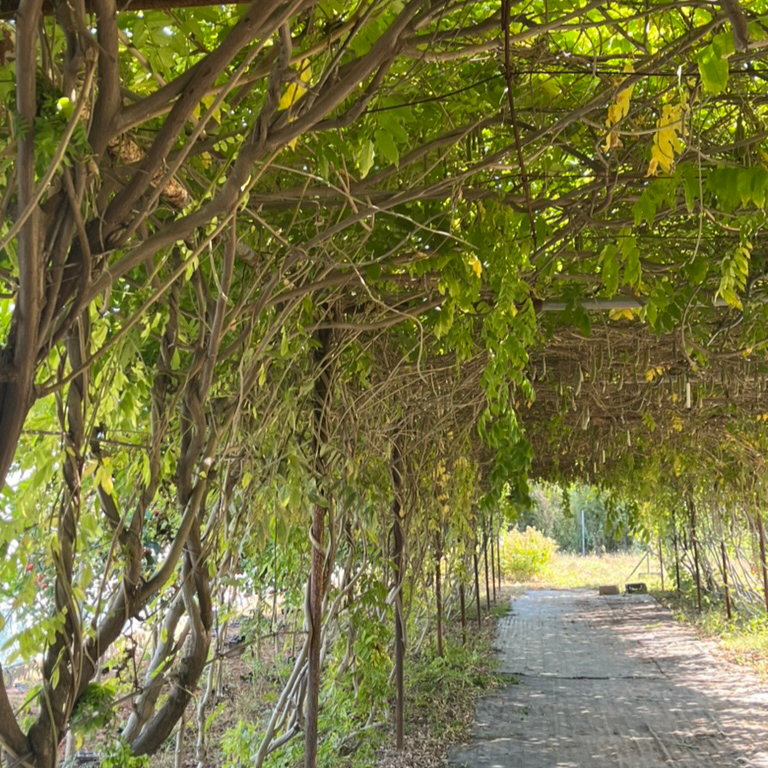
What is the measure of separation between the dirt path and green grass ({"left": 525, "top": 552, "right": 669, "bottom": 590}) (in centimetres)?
787

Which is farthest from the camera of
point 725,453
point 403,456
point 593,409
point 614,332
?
point 725,453

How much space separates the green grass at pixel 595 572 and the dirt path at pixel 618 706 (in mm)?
7872

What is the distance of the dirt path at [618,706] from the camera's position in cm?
489

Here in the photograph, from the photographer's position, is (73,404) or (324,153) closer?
(73,404)

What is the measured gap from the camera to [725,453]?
8.35 m

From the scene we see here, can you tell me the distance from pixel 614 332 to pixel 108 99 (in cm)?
339

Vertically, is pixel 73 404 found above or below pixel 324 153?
below

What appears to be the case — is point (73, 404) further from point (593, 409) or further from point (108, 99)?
point (593, 409)

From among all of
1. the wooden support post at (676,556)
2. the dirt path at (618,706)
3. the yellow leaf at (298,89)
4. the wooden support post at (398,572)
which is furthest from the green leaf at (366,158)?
the wooden support post at (676,556)

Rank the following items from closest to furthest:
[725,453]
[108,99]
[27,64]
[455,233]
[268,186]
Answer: [27,64] < [108,99] < [268,186] < [455,233] < [725,453]

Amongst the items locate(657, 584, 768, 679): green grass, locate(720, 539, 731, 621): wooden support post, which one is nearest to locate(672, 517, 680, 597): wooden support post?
locate(657, 584, 768, 679): green grass

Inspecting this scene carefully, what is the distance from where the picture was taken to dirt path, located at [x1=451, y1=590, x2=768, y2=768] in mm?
4891

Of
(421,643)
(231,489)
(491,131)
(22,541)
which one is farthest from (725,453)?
(22,541)

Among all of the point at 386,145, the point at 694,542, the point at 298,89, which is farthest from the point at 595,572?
the point at 298,89
